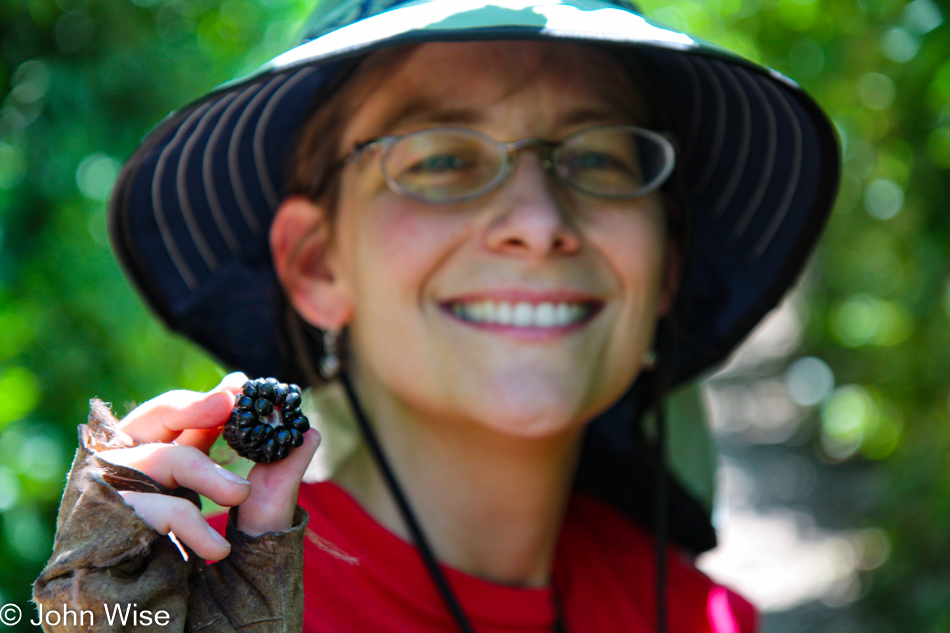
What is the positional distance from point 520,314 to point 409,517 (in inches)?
17.8

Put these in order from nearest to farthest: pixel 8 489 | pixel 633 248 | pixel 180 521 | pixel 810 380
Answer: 1. pixel 180 521
2. pixel 633 248
3. pixel 8 489
4. pixel 810 380

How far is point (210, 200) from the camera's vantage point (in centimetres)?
188

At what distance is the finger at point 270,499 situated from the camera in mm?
966

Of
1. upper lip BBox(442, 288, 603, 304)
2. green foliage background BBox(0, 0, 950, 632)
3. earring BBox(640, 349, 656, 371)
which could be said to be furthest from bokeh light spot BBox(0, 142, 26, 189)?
earring BBox(640, 349, 656, 371)

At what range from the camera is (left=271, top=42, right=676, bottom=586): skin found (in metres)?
1.48

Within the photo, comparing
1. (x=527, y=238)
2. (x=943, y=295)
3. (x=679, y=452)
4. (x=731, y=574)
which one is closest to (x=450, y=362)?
(x=527, y=238)

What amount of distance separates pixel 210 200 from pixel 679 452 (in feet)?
4.34

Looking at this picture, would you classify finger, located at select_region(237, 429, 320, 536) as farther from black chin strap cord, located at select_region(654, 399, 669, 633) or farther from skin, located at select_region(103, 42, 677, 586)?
black chin strap cord, located at select_region(654, 399, 669, 633)

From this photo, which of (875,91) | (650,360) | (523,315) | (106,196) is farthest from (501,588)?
(875,91)

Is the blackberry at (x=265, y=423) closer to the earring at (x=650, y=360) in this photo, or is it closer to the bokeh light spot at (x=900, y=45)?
the earring at (x=650, y=360)

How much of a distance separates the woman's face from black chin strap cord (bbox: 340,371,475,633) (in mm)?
161

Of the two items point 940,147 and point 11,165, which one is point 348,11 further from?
point 940,147

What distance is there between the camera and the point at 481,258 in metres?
1.49

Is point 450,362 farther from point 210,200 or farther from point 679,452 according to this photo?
point 679,452
